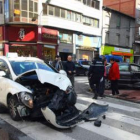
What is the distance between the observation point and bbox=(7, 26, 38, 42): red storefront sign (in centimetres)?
2502

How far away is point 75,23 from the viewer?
28547mm

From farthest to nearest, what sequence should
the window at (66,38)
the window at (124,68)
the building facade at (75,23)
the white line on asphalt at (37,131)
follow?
the window at (66,38)
the building facade at (75,23)
the window at (124,68)
the white line on asphalt at (37,131)

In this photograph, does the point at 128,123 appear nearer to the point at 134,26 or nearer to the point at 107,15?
the point at 107,15

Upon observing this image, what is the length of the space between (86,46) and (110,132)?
2700 centimetres

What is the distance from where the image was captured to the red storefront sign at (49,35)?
2547 centimetres

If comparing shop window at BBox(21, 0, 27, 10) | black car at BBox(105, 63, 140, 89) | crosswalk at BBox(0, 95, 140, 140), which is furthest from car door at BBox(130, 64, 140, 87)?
shop window at BBox(21, 0, 27, 10)

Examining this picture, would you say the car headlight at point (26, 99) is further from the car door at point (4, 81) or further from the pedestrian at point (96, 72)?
the pedestrian at point (96, 72)

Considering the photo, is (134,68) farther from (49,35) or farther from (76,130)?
(49,35)

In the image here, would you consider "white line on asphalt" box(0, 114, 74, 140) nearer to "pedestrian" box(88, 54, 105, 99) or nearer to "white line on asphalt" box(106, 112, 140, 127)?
"white line on asphalt" box(106, 112, 140, 127)

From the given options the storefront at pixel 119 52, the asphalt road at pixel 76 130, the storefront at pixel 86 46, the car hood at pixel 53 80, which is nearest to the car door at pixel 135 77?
the asphalt road at pixel 76 130

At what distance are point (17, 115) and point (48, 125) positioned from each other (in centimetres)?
79

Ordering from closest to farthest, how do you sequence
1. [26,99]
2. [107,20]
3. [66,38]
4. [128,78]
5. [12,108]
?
[26,99]
[12,108]
[128,78]
[66,38]
[107,20]

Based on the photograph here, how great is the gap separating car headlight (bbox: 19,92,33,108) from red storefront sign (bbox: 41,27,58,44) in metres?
20.9

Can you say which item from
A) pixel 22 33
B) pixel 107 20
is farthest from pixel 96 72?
pixel 107 20
